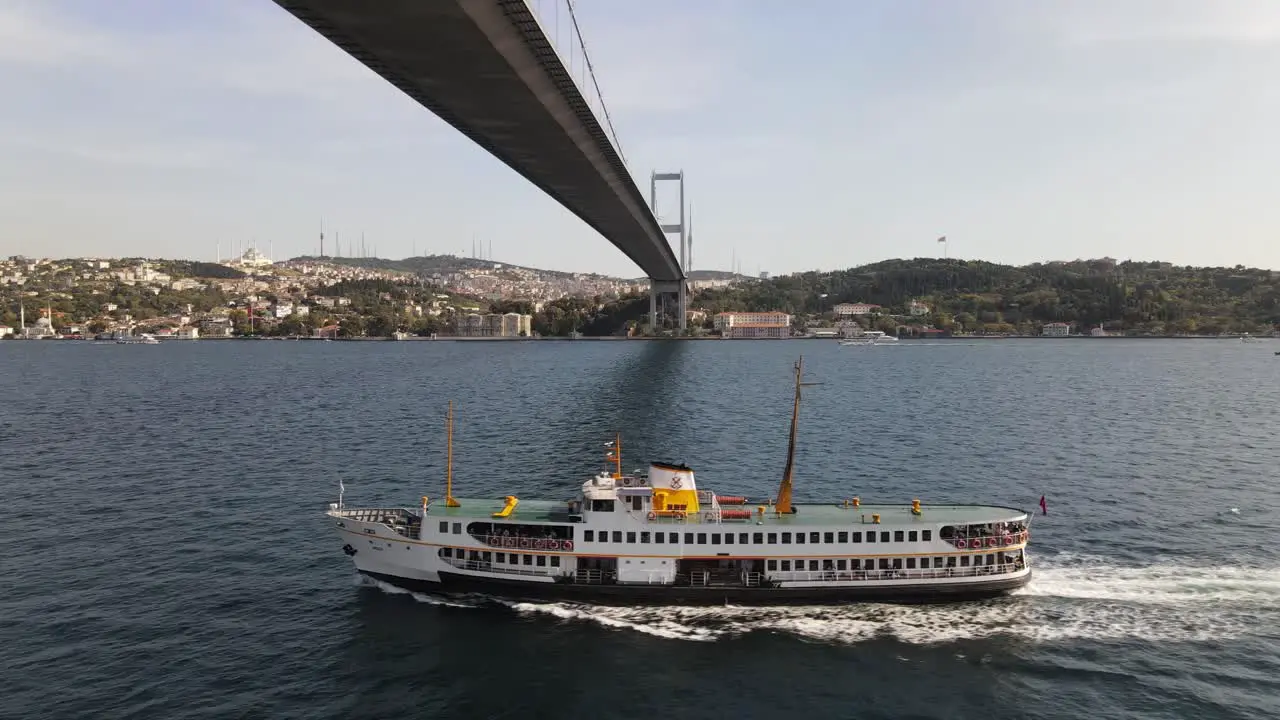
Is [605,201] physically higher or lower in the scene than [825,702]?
higher

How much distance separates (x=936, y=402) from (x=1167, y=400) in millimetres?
22975

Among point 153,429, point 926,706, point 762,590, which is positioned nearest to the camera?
point 926,706

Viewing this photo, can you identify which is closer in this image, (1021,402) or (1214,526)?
(1214,526)

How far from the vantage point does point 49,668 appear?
68.2 ft

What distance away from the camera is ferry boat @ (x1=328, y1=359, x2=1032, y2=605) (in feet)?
82.8

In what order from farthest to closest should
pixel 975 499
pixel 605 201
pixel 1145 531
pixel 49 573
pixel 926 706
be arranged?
pixel 605 201
pixel 975 499
pixel 1145 531
pixel 49 573
pixel 926 706

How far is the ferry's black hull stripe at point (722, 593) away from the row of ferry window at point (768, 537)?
141 cm

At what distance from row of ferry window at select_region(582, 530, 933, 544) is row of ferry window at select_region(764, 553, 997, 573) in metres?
0.67

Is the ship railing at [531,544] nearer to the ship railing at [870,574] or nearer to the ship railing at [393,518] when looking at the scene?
the ship railing at [393,518]

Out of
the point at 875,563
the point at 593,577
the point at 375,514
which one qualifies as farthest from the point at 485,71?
the point at 875,563

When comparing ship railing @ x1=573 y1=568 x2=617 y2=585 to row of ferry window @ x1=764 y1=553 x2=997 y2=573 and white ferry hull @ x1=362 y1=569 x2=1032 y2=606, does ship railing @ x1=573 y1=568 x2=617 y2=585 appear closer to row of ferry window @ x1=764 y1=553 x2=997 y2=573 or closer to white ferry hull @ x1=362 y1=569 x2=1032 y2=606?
white ferry hull @ x1=362 y1=569 x2=1032 y2=606

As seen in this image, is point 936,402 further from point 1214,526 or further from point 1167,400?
point 1214,526

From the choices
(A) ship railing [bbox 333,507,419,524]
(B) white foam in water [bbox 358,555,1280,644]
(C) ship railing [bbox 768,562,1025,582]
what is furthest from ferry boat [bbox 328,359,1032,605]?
(A) ship railing [bbox 333,507,419,524]

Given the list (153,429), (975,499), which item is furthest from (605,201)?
(975,499)
